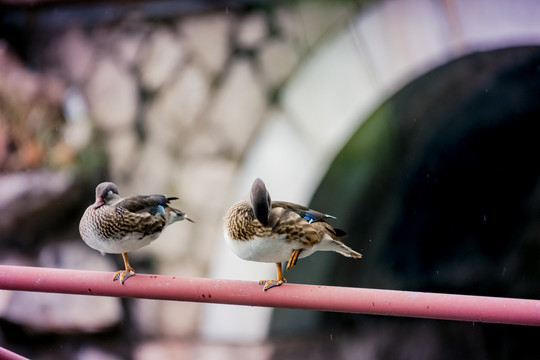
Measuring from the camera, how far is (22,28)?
6.72 ft

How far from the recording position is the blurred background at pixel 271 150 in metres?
1.72

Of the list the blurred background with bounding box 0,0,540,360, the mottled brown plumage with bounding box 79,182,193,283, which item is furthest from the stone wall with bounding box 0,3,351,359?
the mottled brown plumage with bounding box 79,182,193,283

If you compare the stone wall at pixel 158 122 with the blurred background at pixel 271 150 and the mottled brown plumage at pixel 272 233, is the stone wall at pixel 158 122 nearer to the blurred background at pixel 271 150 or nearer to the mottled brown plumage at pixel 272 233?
the blurred background at pixel 271 150

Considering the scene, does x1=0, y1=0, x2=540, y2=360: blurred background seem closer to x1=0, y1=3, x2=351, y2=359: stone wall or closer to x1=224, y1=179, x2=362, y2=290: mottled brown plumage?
x1=0, y1=3, x2=351, y2=359: stone wall

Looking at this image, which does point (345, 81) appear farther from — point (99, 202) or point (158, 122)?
point (99, 202)

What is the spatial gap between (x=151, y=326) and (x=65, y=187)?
1.70ft

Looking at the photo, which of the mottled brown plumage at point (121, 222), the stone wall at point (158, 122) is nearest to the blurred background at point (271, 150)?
the stone wall at point (158, 122)

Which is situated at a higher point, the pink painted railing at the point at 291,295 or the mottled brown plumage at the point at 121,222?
the mottled brown plumage at the point at 121,222

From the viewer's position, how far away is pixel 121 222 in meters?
0.98

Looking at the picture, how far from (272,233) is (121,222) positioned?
0.79 ft

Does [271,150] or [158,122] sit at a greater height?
[158,122]

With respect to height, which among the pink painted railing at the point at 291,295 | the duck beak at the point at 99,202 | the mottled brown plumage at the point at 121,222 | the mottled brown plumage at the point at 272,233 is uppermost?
the duck beak at the point at 99,202

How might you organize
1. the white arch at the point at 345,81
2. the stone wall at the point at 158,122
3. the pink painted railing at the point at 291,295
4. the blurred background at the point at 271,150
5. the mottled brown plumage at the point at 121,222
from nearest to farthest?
the pink painted railing at the point at 291,295, the mottled brown plumage at the point at 121,222, the white arch at the point at 345,81, the blurred background at the point at 271,150, the stone wall at the point at 158,122

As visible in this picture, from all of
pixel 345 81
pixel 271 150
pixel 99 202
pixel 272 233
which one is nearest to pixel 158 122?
pixel 271 150
